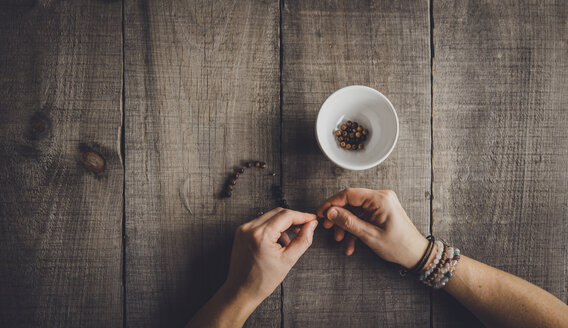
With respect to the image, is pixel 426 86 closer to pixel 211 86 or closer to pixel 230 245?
pixel 211 86

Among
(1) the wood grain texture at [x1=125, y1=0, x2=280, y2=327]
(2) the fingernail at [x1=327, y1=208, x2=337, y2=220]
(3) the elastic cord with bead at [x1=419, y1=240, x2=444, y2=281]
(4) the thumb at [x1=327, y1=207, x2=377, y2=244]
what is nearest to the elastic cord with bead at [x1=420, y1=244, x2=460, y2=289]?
(3) the elastic cord with bead at [x1=419, y1=240, x2=444, y2=281]

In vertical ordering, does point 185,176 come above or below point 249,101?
below

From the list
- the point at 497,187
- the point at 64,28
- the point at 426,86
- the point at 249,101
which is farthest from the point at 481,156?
the point at 64,28

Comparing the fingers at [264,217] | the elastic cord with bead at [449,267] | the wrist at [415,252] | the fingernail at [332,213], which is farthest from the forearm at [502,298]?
the fingers at [264,217]

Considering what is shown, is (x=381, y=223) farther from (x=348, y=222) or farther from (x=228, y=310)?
(x=228, y=310)

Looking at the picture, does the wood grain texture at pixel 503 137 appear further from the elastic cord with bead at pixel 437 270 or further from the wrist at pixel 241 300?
the wrist at pixel 241 300

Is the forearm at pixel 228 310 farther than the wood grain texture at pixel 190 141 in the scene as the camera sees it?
No

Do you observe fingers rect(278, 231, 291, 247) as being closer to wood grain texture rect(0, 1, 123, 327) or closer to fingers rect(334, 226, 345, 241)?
fingers rect(334, 226, 345, 241)
